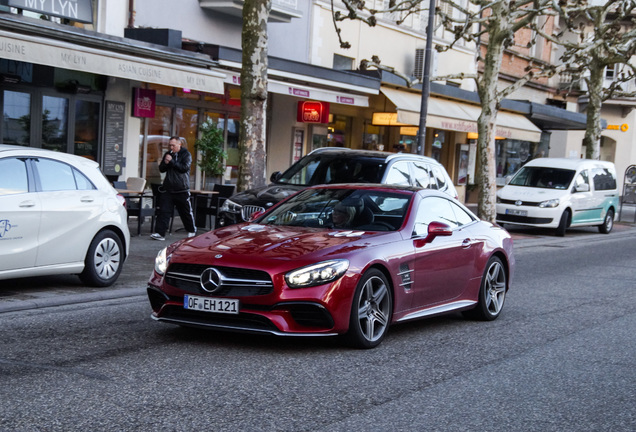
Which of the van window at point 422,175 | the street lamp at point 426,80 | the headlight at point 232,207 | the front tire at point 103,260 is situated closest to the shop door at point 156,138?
the street lamp at point 426,80

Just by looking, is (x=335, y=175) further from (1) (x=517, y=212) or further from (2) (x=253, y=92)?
(1) (x=517, y=212)

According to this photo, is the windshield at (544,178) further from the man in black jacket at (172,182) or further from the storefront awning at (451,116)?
the man in black jacket at (172,182)

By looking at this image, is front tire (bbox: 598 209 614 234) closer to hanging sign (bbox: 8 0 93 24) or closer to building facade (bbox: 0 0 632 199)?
building facade (bbox: 0 0 632 199)

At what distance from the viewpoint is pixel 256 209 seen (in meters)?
14.1

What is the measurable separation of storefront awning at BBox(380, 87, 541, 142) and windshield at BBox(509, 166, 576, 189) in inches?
122

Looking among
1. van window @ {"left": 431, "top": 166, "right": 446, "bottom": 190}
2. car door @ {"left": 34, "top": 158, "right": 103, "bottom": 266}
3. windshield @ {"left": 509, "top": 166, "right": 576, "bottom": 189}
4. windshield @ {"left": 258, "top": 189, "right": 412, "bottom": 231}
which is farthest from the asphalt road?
windshield @ {"left": 509, "top": 166, "right": 576, "bottom": 189}

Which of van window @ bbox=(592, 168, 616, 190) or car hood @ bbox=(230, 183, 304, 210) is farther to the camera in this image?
van window @ bbox=(592, 168, 616, 190)

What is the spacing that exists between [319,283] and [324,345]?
0.82m

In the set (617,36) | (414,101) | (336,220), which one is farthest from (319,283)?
(617,36)

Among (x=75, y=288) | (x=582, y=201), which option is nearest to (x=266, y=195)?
(x=75, y=288)

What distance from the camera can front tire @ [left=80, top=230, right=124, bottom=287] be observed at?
1077cm

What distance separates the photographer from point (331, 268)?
24.1ft

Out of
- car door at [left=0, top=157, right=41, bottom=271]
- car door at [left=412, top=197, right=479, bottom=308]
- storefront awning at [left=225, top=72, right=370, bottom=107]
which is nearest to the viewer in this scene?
car door at [left=412, top=197, right=479, bottom=308]

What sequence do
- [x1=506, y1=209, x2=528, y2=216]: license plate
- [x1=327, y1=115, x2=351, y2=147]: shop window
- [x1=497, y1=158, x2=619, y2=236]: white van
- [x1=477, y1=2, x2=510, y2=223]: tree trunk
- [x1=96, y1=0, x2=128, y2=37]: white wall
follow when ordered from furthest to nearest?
[x1=327, y1=115, x2=351, y2=147]: shop window → [x1=477, y1=2, x2=510, y2=223]: tree trunk → [x1=506, y1=209, x2=528, y2=216]: license plate → [x1=497, y1=158, x2=619, y2=236]: white van → [x1=96, y1=0, x2=128, y2=37]: white wall
